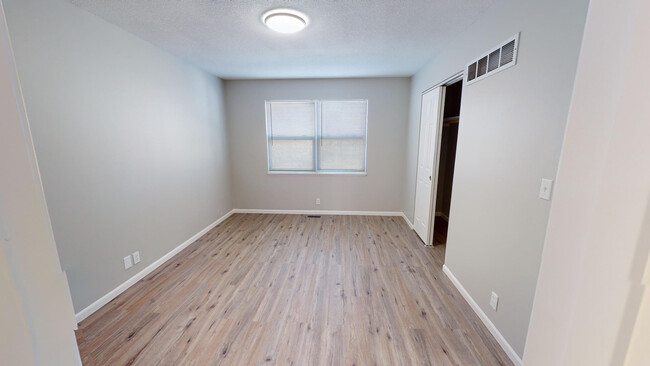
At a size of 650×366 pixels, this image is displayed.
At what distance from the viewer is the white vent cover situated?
1.60 m

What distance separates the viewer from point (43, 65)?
1.64m

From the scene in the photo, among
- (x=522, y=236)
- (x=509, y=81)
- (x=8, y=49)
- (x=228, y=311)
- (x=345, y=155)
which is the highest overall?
(x=509, y=81)

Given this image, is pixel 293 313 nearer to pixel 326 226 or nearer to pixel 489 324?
pixel 489 324

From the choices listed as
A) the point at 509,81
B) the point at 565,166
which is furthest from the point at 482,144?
the point at 565,166

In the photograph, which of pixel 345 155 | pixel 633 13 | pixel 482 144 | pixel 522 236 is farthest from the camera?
pixel 345 155

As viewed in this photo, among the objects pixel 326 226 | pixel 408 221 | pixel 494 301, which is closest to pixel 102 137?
pixel 326 226

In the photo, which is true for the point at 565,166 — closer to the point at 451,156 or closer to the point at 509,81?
the point at 509,81

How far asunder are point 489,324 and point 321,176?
3.16 meters

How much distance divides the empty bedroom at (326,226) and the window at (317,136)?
0.60 m

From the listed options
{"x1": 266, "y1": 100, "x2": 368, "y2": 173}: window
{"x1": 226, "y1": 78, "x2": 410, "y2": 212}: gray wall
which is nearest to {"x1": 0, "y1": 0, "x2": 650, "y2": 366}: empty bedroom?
{"x1": 226, "y1": 78, "x2": 410, "y2": 212}: gray wall

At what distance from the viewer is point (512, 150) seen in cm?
161

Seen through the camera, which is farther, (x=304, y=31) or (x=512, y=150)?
(x=304, y=31)

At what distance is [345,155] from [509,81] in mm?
2881

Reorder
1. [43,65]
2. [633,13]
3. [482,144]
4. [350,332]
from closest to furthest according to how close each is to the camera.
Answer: [633,13] → [43,65] → [350,332] → [482,144]
